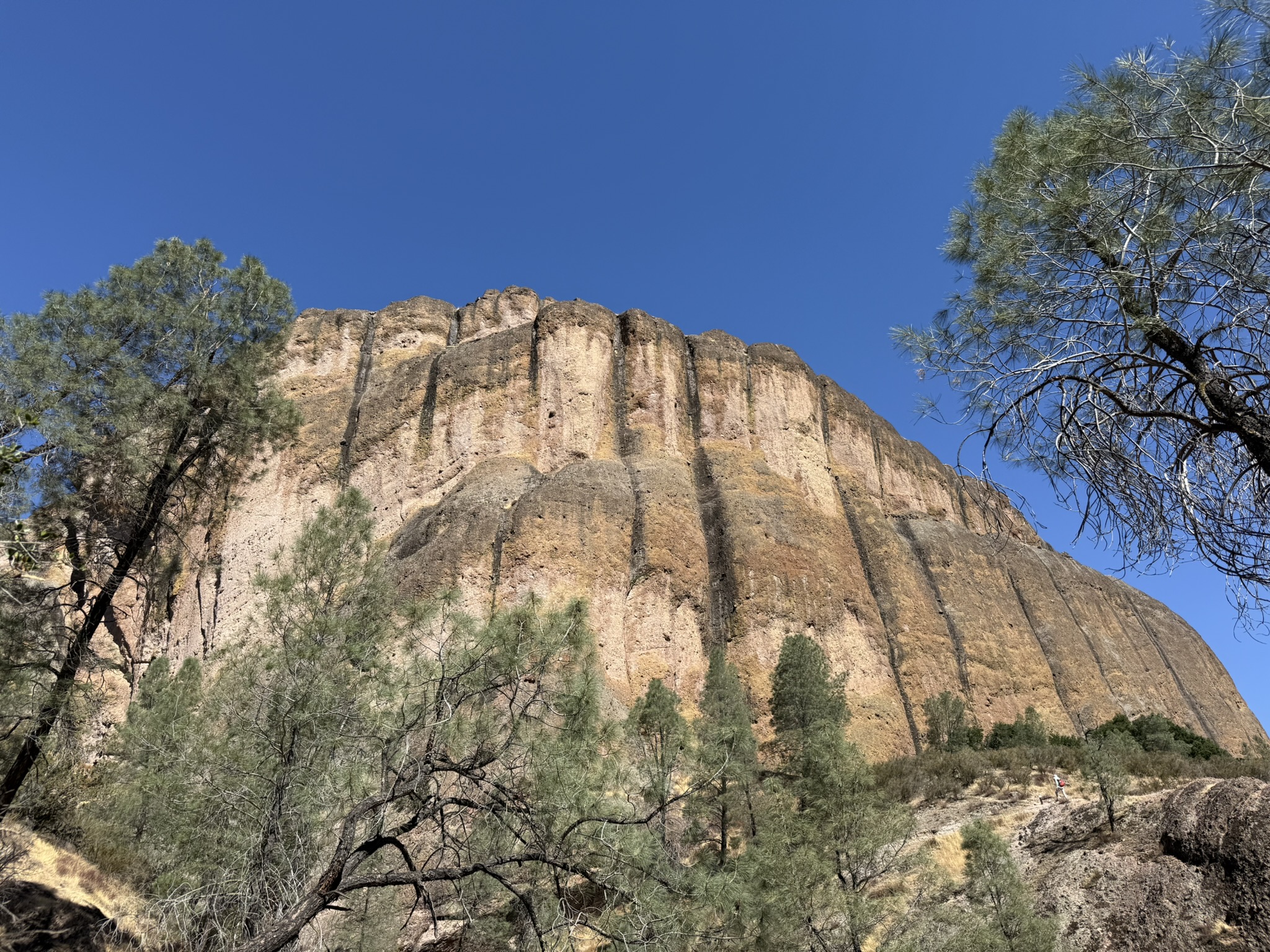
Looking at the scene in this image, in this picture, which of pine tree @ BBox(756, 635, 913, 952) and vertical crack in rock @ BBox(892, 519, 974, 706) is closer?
pine tree @ BBox(756, 635, 913, 952)

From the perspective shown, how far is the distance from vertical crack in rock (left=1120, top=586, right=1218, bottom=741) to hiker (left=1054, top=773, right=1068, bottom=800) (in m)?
28.8

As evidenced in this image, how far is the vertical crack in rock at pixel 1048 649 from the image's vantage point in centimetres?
4056

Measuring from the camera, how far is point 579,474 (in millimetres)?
35844

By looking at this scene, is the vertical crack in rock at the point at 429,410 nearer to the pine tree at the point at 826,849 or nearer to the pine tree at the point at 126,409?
the pine tree at the point at 126,409

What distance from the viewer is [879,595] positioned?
3884 centimetres

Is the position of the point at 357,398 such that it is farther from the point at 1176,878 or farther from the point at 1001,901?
the point at 1176,878

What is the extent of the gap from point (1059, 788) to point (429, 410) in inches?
1221

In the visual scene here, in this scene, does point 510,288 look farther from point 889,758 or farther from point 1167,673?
point 1167,673

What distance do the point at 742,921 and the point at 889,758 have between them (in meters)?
20.9

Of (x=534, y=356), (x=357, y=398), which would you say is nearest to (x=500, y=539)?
(x=534, y=356)

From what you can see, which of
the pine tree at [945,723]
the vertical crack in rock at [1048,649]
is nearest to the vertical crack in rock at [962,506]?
the vertical crack in rock at [1048,649]

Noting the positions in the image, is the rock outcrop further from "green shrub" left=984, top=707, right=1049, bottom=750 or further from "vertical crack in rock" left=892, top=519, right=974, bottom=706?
"vertical crack in rock" left=892, top=519, right=974, bottom=706

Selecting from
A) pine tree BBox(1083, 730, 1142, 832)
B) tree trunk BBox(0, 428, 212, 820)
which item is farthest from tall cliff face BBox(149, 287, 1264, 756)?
tree trunk BBox(0, 428, 212, 820)

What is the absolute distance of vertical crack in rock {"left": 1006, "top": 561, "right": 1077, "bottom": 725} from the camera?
1597 inches
